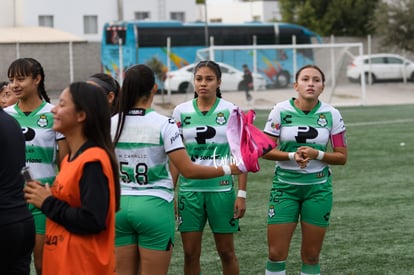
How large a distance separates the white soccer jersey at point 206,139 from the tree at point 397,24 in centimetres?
4376

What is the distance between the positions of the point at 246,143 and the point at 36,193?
1434 mm

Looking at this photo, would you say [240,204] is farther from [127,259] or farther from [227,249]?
[127,259]

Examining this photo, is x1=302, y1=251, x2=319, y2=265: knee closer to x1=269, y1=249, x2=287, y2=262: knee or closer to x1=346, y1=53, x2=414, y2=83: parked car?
x1=269, y1=249, x2=287, y2=262: knee

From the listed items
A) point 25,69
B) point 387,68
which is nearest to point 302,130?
point 25,69

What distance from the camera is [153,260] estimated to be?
19.7 ft

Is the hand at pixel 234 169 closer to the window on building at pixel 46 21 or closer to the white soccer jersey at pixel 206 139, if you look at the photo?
the white soccer jersey at pixel 206 139

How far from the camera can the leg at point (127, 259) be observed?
239 inches

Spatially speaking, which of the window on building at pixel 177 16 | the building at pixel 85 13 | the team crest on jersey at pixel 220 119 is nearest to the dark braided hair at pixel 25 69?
the team crest on jersey at pixel 220 119

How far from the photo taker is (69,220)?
15.1ft

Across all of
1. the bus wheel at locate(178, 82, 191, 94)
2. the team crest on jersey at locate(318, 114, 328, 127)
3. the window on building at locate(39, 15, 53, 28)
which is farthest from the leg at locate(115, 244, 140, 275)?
the window on building at locate(39, 15, 53, 28)

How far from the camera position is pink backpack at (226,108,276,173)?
216 inches

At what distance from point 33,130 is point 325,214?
7.77 ft

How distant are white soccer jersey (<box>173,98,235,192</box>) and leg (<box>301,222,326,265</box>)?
28.1 inches

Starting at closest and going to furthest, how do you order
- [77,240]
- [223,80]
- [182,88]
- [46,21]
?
[77,240]
[223,80]
[182,88]
[46,21]
